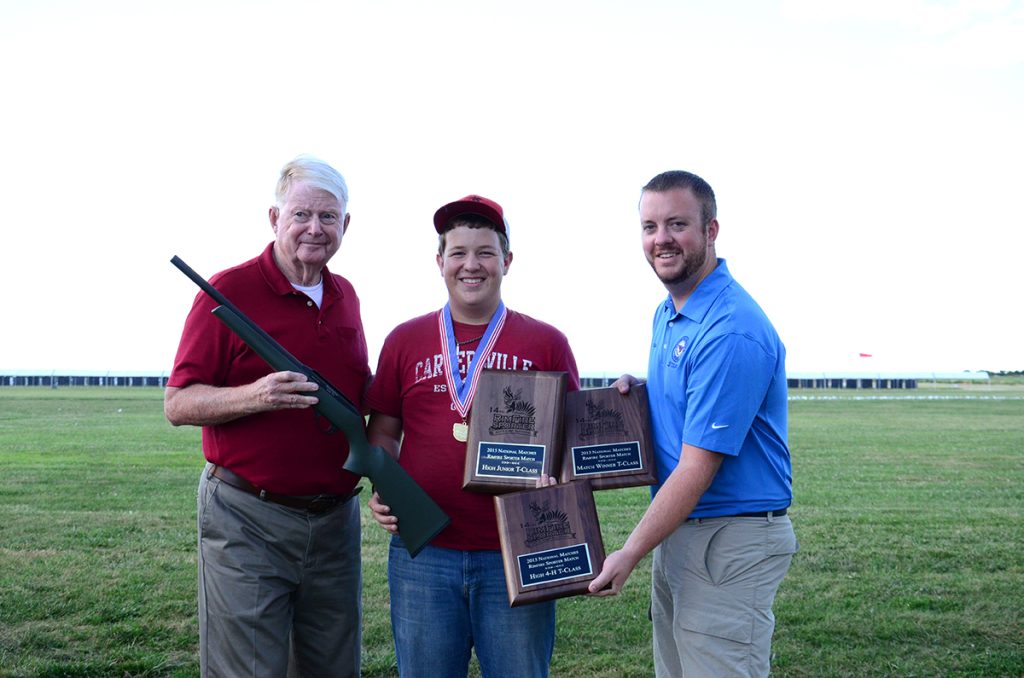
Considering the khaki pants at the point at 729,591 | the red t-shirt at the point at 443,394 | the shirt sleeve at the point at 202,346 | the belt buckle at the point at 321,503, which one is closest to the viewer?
the khaki pants at the point at 729,591

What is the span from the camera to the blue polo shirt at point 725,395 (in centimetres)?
343

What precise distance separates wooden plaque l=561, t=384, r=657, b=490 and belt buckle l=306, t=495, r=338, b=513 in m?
1.17

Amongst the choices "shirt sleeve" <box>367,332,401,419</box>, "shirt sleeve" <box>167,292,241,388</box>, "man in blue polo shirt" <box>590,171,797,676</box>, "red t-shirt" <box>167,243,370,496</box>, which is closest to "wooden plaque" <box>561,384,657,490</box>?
"man in blue polo shirt" <box>590,171,797,676</box>

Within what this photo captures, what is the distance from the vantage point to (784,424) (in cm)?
369

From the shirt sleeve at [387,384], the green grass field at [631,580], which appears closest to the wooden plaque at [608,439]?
the shirt sleeve at [387,384]

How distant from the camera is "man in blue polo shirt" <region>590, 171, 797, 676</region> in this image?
3441 millimetres

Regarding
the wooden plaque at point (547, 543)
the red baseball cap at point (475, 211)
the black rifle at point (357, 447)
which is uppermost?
the red baseball cap at point (475, 211)

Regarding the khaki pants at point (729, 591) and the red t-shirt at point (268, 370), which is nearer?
the khaki pants at point (729, 591)

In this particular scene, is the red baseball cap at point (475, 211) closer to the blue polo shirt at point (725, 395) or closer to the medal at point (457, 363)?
the medal at point (457, 363)

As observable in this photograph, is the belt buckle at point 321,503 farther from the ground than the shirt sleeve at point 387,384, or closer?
closer

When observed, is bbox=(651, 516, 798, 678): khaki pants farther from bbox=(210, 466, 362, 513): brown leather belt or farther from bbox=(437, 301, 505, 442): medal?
bbox=(210, 466, 362, 513): brown leather belt

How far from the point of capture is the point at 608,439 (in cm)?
376

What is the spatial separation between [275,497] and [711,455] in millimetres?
2002

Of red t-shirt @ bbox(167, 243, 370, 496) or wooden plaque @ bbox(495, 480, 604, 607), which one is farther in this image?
red t-shirt @ bbox(167, 243, 370, 496)
